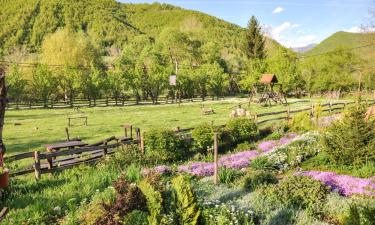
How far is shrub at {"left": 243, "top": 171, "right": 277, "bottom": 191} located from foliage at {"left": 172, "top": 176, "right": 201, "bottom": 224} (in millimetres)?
4267

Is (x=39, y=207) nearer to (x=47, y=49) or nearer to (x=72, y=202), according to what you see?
(x=72, y=202)

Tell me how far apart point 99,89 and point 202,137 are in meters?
49.9

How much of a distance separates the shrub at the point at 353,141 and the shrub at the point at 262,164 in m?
2.26

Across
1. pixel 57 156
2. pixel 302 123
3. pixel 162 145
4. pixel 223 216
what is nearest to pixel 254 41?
pixel 302 123

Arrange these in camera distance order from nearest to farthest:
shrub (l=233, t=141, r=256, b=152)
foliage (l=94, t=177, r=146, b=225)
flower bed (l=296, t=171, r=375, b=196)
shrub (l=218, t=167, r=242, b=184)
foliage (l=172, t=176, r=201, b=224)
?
foliage (l=172, t=176, r=201, b=224)
foliage (l=94, t=177, r=146, b=225)
flower bed (l=296, t=171, r=375, b=196)
shrub (l=218, t=167, r=242, b=184)
shrub (l=233, t=141, r=256, b=152)

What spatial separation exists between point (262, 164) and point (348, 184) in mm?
3543

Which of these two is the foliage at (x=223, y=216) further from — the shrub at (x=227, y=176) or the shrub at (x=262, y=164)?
the shrub at (x=262, y=164)

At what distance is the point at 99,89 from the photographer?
63312 millimetres

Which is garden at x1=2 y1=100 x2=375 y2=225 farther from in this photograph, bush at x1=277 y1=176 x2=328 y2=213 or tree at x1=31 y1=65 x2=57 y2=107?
tree at x1=31 y1=65 x2=57 y2=107

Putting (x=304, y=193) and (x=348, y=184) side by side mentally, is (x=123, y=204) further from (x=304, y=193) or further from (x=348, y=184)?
(x=348, y=184)

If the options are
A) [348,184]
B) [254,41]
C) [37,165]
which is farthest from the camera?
[254,41]

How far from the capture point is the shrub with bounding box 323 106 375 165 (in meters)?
12.5

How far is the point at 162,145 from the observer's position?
50.3 feet

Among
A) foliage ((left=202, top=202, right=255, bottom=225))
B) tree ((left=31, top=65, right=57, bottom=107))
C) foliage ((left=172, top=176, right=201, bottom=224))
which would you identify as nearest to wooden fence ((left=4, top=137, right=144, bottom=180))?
foliage ((left=202, top=202, right=255, bottom=225))
